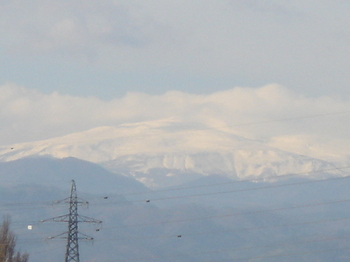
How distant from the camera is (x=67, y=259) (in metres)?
86.1

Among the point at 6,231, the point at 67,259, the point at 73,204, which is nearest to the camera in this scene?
the point at 67,259

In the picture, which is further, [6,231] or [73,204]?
[6,231]

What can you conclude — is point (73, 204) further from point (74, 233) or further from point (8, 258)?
point (8, 258)

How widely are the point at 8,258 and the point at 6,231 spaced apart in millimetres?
5812

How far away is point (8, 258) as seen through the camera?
9719 centimetres

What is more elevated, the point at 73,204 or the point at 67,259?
the point at 73,204

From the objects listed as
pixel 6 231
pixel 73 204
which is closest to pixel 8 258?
pixel 6 231

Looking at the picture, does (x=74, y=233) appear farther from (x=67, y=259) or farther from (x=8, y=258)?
(x=8, y=258)

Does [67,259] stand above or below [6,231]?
below

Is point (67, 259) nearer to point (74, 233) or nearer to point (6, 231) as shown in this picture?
point (74, 233)

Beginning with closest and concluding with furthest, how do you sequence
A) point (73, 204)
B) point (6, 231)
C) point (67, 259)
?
point (67, 259), point (73, 204), point (6, 231)

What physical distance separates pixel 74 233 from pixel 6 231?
17882mm

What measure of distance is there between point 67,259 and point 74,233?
11.3ft

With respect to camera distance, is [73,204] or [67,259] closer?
[67,259]
